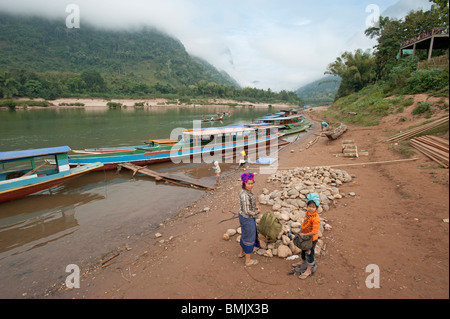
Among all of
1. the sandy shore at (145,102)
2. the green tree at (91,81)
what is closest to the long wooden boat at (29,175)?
the sandy shore at (145,102)

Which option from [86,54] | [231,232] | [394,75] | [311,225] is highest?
[86,54]

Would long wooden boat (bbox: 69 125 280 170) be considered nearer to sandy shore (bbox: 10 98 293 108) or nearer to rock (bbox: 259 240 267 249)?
rock (bbox: 259 240 267 249)

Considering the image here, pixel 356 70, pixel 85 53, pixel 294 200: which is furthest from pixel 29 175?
pixel 85 53

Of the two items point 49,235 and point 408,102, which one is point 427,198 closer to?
point 49,235

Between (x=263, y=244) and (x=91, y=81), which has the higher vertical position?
(x=91, y=81)

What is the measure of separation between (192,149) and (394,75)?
23866 millimetres

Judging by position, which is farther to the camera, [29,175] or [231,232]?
[29,175]

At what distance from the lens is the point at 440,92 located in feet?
51.9

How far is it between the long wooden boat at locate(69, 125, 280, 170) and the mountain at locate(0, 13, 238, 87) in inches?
4034

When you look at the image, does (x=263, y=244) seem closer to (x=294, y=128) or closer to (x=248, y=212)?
(x=248, y=212)

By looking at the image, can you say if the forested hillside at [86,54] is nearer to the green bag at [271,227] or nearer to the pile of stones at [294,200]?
the pile of stones at [294,200]

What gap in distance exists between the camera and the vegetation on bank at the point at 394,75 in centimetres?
1730

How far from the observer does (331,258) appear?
4500mm

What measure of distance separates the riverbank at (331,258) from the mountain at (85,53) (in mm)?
112796
